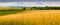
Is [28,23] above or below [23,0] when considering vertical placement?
below

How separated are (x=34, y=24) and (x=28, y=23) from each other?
36 mm

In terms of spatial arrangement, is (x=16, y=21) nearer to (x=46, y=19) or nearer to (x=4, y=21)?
(x=4, y=21)

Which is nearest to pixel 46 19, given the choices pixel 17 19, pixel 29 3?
pixel 17 19

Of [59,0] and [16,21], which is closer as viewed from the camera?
[16,21]

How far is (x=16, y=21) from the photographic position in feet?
2.41

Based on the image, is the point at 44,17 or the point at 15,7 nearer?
the point at 44,17

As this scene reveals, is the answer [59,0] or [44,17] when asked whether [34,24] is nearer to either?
[44,17]

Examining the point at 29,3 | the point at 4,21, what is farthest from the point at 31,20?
the point at 29,3

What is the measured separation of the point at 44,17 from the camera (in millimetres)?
758

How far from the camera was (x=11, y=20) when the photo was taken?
74 cm

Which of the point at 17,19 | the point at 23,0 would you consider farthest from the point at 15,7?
the point at 17,19

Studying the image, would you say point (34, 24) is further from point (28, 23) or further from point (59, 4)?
point (59, 4)

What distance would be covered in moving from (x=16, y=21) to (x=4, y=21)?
74 millimetres

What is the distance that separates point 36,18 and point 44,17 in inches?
2.0
